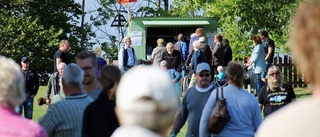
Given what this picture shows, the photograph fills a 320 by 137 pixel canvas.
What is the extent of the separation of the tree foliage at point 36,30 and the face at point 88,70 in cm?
3938

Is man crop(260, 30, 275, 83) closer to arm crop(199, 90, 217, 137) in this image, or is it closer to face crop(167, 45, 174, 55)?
face crop(167, 45, 174, 55)

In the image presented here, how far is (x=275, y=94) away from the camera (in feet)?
38.9

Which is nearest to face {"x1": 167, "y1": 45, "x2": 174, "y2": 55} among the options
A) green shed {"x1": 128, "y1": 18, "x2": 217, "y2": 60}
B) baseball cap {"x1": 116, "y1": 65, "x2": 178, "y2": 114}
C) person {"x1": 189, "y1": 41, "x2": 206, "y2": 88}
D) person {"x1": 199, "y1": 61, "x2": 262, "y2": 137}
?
person {"x1": 189, "y1": 41, "x2": 206, "y2": 88}

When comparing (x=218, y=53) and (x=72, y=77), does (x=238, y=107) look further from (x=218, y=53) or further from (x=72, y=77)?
(x=218, y=53)

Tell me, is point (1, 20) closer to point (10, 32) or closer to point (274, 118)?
point (10, 32)

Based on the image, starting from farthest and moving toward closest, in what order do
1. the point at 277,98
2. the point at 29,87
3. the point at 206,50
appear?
the point at 206,50 < the point at 29,87 < the point at 277,98

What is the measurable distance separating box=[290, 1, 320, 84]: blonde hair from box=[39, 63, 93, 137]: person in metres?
4.01

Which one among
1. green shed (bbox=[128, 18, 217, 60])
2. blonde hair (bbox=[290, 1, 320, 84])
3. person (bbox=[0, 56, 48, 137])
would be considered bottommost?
person (bbox=[0, 56, 48, 137])

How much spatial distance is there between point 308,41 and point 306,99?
237mm

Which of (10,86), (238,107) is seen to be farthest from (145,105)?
(238,107)

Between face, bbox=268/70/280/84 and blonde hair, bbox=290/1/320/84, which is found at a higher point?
Answer: blonde hair, bbox=290/1/320/84

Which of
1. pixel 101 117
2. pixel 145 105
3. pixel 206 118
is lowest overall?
pixel 206 118

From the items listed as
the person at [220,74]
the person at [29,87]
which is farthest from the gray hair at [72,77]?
the person at [220,74]

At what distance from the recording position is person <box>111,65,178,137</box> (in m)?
4.07
